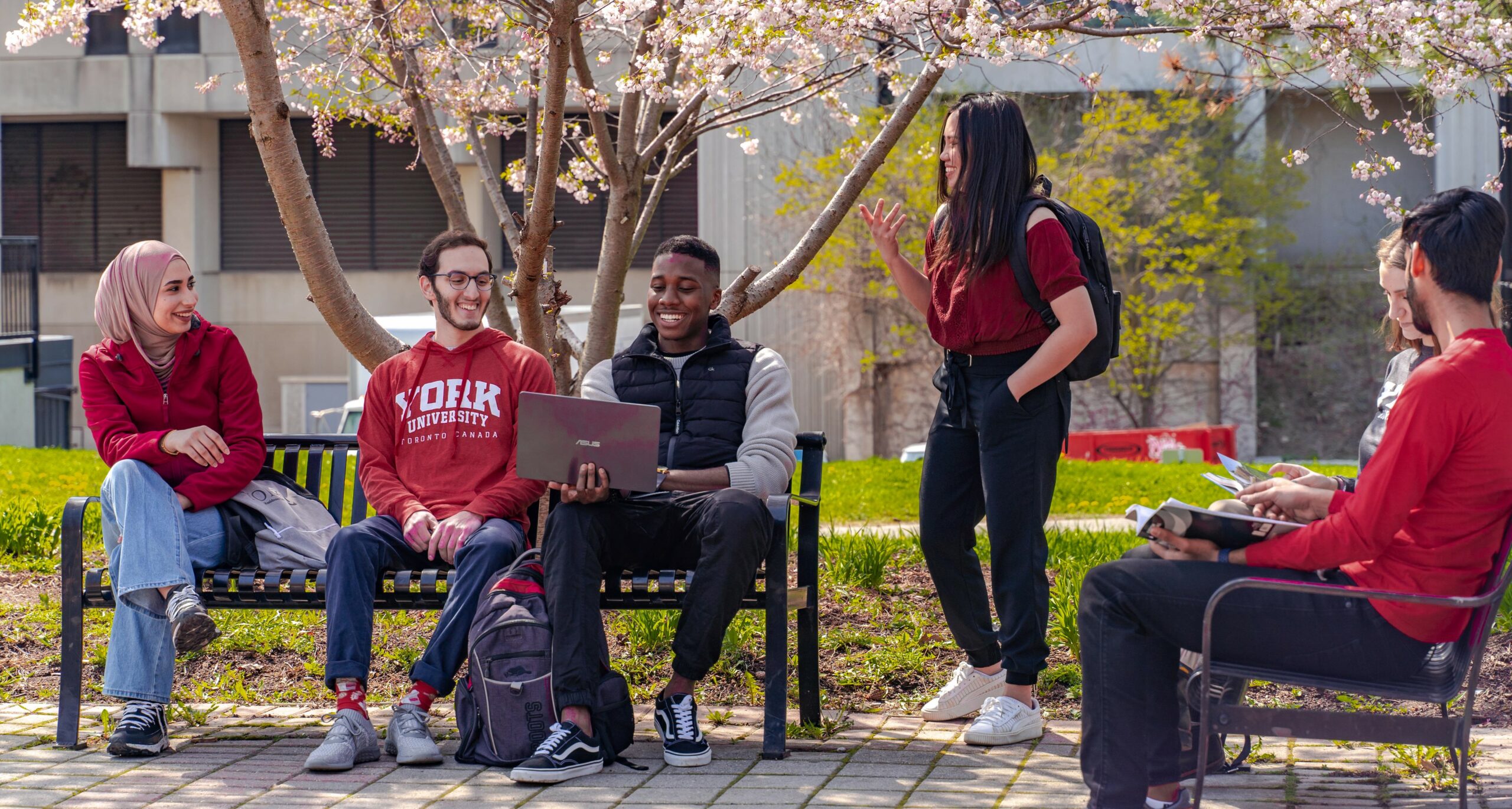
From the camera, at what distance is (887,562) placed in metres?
6.55

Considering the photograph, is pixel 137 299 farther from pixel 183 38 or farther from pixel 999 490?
pixel 183 38

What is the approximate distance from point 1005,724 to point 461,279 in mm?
2273

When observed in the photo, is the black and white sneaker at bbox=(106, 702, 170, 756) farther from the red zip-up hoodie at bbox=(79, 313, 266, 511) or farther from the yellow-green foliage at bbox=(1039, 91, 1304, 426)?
the yellow-green foliage at bbox=(1039, 91, 1304, 426)

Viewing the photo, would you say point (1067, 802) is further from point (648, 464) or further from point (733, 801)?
point (648, 464)

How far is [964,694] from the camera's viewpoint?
4629 mm

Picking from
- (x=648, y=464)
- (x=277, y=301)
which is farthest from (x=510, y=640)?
(x=277, y=301)

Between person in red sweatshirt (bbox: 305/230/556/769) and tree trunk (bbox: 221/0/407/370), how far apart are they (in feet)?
1.59

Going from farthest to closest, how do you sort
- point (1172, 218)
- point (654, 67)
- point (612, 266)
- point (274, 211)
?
1. point (274, 211)
2. point (1172, 218)
3. point (612, 266)
4. point (654, 67)

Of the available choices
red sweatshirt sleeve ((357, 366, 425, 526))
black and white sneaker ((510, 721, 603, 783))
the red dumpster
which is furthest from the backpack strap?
the red dumpster

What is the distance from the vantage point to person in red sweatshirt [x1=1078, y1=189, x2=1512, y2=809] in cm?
300

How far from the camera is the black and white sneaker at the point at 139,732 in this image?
4172 millimetres

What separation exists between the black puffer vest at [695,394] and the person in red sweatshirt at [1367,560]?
1556 millimetres

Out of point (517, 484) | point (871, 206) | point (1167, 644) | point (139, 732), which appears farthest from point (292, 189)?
point (871, 206)

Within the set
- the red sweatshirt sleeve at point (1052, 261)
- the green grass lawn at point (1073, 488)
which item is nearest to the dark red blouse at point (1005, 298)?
the red sweatshirt sleeve at point (1052, 261)
